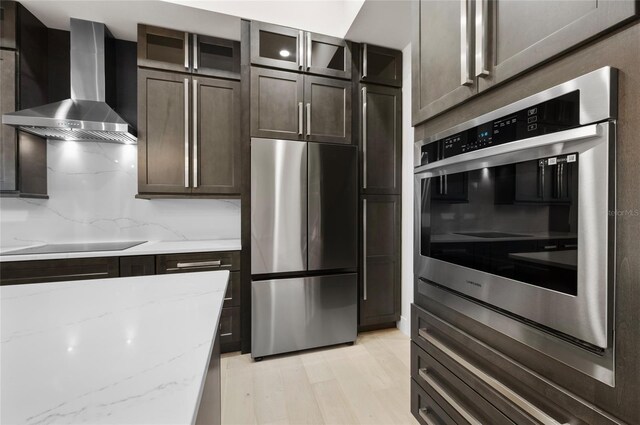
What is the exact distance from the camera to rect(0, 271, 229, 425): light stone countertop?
39 centimetres

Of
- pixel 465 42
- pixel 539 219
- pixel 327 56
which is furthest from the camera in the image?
pixel 327 56

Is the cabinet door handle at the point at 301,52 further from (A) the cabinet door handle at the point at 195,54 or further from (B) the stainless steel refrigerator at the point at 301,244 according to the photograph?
(A) the cabinet door handle at the point at 195,54

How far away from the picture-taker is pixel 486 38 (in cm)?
100

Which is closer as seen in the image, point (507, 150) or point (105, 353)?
point (105, 353)

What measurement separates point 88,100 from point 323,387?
8.96 ft

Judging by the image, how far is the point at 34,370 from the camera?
19.1 inches

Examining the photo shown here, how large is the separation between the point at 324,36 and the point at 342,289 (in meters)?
2.09

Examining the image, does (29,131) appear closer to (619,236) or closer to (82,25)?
(82,25)

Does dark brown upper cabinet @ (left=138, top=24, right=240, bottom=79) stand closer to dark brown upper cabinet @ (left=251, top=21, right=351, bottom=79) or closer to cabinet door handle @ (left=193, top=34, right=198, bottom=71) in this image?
cabinet door handle @ (left=193, top=34, right=198, bottom=71)

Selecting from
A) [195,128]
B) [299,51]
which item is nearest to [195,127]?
[195,128]

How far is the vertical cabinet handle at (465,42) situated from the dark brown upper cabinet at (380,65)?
1.51m

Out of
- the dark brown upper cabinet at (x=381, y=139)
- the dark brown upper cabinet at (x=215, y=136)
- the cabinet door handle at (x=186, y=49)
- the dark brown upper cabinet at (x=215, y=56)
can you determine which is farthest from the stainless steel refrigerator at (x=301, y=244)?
the cabinet door handle at (x=186, y=49)

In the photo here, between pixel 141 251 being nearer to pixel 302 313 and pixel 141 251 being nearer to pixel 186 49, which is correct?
pixel 302 313

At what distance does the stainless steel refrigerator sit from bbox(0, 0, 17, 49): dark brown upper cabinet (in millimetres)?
1787
